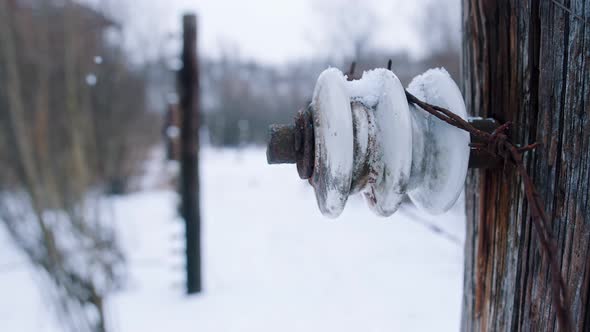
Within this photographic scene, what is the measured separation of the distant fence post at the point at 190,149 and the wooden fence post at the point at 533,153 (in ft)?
11.5

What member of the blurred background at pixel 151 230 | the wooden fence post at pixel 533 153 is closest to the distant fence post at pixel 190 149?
the blurred background at pixel 151 230

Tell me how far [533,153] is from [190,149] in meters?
3.66

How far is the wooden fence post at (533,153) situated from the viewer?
1.44 ft

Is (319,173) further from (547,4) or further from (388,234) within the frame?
(388,234)

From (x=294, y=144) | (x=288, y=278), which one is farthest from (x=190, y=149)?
(x=294, y=144)

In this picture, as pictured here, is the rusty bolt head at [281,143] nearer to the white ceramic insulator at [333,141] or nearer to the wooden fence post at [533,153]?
the white ceramic insulator at [333,141]

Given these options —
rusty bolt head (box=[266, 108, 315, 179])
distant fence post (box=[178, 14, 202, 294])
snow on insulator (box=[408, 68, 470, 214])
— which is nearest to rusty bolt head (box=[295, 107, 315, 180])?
rusty bolt head (box=[266, 108, 315, 179])

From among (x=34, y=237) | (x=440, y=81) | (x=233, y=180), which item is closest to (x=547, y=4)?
(x=440, y=81)

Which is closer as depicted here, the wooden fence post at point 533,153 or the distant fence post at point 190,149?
the wooden fence post at point 533,153

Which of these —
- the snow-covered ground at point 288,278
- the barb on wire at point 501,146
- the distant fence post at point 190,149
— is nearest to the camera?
the barb on wire at point 501,146

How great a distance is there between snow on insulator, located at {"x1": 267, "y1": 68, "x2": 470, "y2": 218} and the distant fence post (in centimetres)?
353

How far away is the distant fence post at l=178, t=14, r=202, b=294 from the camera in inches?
152

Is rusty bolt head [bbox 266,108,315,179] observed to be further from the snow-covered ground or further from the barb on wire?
the snow-covered ground

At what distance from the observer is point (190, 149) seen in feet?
12.8
